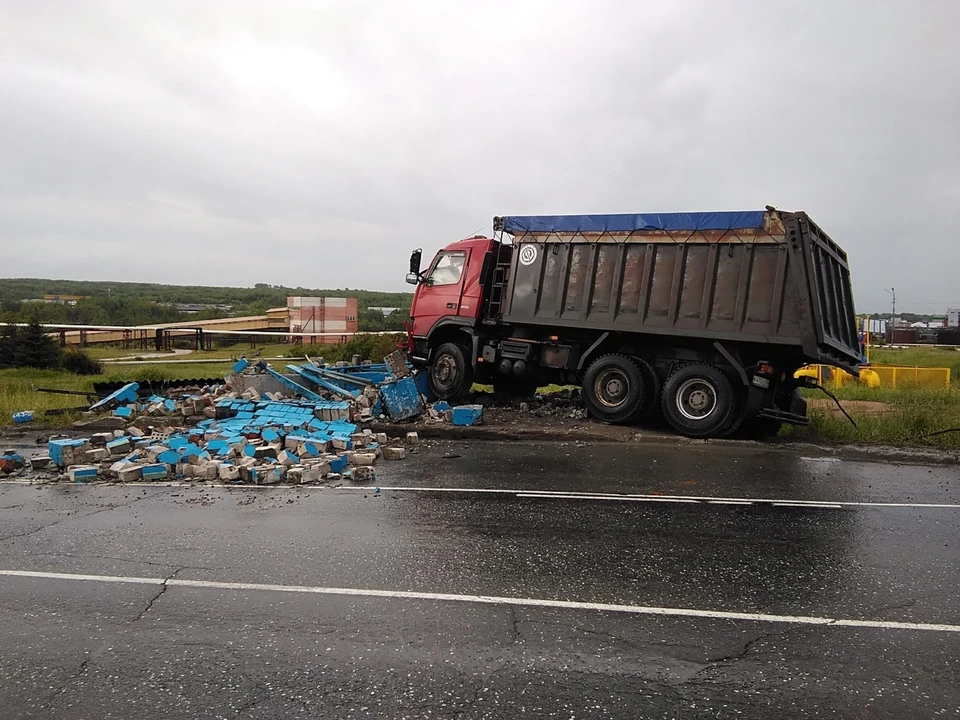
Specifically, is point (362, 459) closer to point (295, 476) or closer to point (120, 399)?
point (295, 476)

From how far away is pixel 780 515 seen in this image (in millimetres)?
6516

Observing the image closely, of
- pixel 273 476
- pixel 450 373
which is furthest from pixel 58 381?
pixel 273 476

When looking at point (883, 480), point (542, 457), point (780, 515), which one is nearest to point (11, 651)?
point (780, 515)

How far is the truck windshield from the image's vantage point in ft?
45.6

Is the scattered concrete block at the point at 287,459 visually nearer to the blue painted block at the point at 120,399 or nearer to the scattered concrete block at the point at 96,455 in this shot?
the scattered concrete block at the point at 96,455

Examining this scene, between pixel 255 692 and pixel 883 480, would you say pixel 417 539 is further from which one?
pixel 883 480

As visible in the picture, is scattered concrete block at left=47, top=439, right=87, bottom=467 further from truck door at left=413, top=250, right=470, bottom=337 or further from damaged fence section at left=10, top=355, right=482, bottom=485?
truck door at left=413, top=250, right=470, bottom=337

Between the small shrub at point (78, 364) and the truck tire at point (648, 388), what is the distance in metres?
16.8

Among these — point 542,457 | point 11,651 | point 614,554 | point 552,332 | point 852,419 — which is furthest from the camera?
point 552,332

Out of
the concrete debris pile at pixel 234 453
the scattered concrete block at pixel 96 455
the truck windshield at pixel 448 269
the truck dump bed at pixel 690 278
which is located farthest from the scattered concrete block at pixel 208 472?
the truck windshield at pixel 448 269

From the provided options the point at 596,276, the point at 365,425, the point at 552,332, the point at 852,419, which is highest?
the point at 596,276

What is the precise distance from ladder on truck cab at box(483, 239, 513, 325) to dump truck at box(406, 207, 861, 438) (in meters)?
0.03

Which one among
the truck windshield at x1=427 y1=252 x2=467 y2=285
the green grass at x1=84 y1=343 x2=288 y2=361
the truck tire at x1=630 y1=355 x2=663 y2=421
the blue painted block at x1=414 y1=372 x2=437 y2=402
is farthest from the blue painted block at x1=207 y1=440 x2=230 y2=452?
the green grass at x1=84 y1=343 x2=288 y2=361

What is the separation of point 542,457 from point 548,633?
18.9ft
